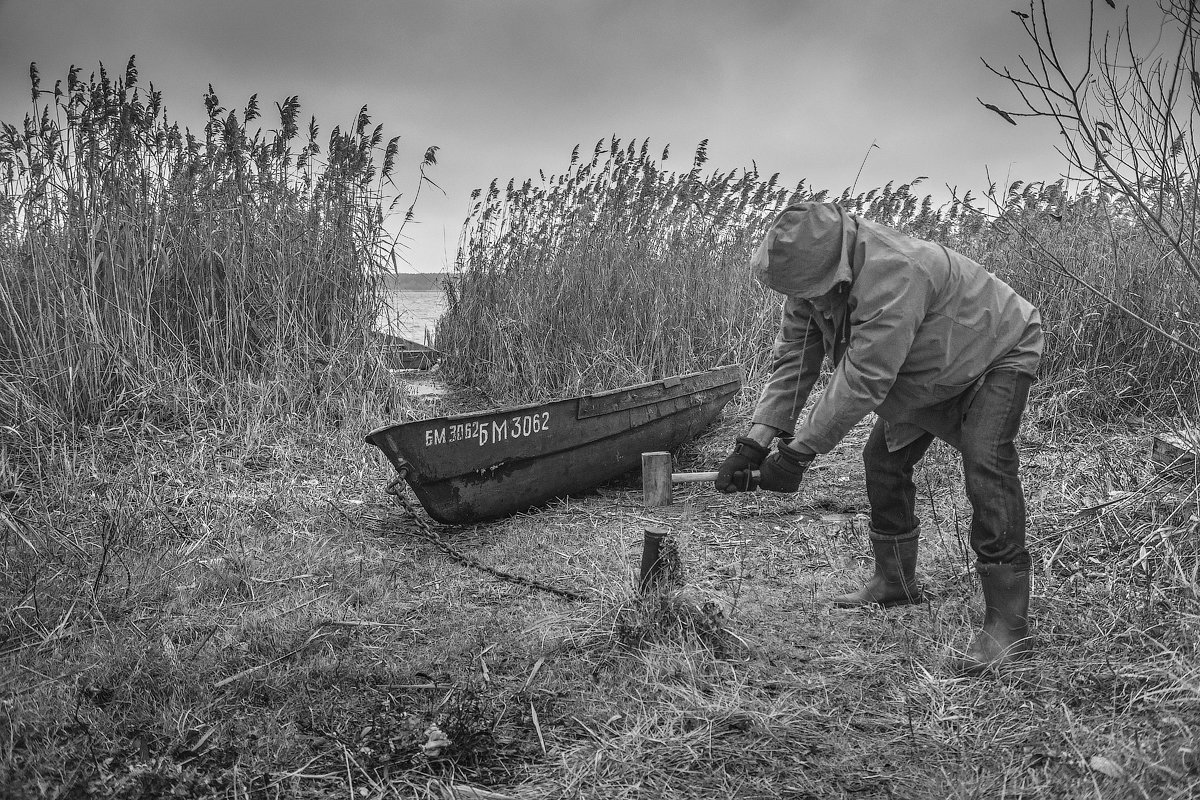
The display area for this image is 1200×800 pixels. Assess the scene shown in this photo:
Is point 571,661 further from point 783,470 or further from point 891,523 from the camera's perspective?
point 891,523

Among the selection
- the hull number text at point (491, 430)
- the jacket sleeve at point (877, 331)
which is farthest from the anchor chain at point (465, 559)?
the jacket sleeve at point (877, 331)

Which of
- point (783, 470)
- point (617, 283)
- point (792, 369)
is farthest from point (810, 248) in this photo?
point (617, 283)

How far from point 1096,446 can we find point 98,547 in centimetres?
598

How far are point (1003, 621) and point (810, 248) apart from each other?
5.06 ft

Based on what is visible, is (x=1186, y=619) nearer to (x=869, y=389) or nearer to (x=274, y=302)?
(x=869, y=389)

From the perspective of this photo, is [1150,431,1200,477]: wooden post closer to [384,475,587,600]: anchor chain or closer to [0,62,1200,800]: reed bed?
[0,62,1200,800]: reed bed

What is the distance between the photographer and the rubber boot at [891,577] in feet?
12.2

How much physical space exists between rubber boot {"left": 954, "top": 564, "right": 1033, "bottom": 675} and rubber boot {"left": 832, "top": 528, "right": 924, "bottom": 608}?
0.61 m

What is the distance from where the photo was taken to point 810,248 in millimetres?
2979

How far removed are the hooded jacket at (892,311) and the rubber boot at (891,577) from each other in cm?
82

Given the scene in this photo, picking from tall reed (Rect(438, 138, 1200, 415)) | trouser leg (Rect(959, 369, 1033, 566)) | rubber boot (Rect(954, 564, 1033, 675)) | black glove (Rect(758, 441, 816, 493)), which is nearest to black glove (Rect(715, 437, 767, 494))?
black glove (Rect(758, 441, 816, 493))

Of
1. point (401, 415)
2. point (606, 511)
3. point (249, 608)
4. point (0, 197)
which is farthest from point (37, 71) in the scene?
point (606, 511)

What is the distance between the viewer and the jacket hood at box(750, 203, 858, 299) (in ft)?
9.77

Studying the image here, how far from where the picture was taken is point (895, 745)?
262 centimetres
